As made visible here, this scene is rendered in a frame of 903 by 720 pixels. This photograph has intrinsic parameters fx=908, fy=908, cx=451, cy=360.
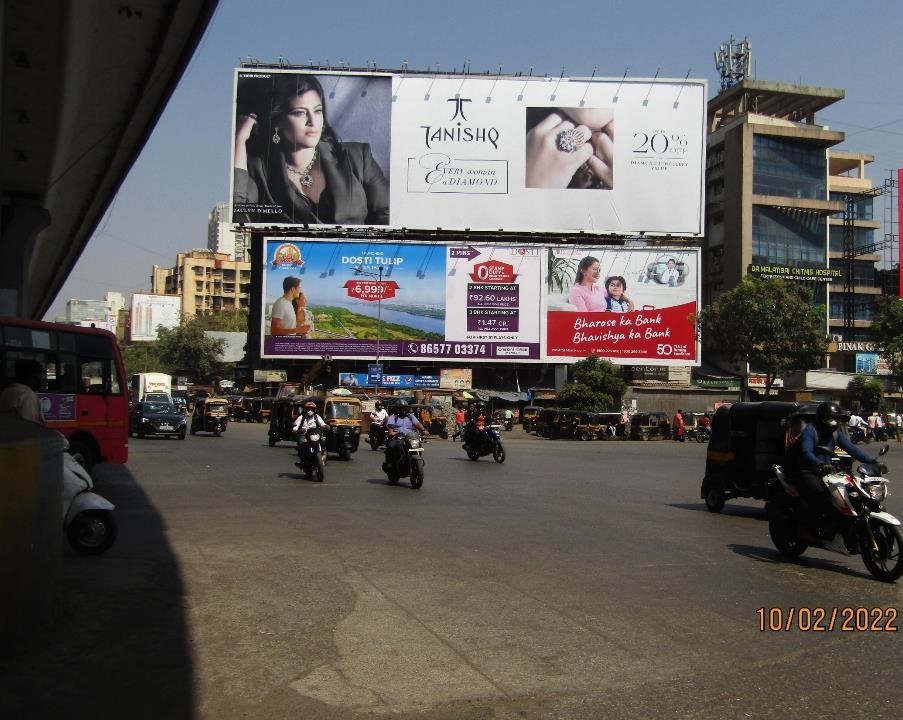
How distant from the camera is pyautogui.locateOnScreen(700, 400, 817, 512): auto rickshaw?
1203 cm

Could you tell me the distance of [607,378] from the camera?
164 feet

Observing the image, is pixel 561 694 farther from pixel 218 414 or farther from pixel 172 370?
pixel 172 370

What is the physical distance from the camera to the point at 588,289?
61000mm

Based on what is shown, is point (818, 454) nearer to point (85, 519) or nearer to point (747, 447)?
point (747, 447)

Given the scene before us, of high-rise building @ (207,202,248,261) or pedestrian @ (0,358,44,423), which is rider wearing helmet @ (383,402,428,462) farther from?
high-rise building @ (207,202,248,261)

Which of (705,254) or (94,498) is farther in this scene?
(705,254)

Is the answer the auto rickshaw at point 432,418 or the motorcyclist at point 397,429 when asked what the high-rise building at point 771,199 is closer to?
the auto rickshaw at point 432,418

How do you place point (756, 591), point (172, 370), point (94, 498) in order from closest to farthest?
point (756, 591) < point (94, 498) < point (172, 370)

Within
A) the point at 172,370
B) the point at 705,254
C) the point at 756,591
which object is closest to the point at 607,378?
the point at 705,254

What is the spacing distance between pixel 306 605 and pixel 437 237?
57995 millimetres

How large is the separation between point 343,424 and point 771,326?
29.9m

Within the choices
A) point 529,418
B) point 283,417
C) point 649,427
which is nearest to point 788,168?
point 529,418

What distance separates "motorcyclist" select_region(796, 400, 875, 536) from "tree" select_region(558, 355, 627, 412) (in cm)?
3964
